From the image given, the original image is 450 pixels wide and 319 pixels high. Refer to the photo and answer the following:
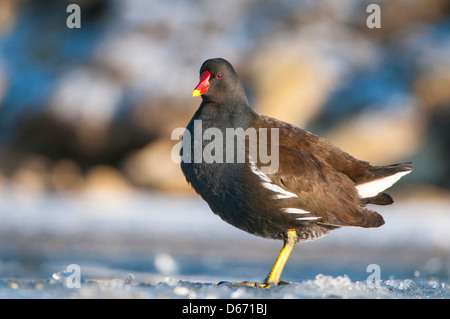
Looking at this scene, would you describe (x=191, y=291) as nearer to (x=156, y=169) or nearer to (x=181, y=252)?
(x=181, y=252)

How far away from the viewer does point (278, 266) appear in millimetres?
4055

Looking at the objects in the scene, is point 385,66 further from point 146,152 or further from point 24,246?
point 24,246

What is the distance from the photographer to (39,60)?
1536 cm

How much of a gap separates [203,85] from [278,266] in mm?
1438

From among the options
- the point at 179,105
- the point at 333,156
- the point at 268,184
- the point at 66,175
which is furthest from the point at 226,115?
the point at 66,175

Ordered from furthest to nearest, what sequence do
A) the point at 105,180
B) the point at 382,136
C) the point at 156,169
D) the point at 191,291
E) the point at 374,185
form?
the point at 105,180
the point at 156,169
the point at 382,136
the point at 374,185
the point at 191,291

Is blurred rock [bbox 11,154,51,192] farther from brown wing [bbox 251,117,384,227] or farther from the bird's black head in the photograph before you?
brown wing [bbox 251,117,384,227]

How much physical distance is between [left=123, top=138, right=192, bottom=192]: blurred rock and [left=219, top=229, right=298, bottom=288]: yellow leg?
7.76 metres

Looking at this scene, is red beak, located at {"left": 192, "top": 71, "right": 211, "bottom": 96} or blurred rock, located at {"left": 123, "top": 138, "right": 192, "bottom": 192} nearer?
red beak, located at {"left": 192, "top": 71, "right": 211, "bottom": 96}

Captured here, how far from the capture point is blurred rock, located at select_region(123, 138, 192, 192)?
1195 cm

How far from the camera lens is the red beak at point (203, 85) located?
4266mm

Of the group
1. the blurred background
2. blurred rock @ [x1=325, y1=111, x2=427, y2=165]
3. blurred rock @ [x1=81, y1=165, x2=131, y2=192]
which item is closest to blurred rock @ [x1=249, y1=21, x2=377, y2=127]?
the blurred background

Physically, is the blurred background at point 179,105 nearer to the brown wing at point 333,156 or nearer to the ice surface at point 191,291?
the brown wing at point 333,156

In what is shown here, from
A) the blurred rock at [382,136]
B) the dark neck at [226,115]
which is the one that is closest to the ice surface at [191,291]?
the dark neck at [226,115]
